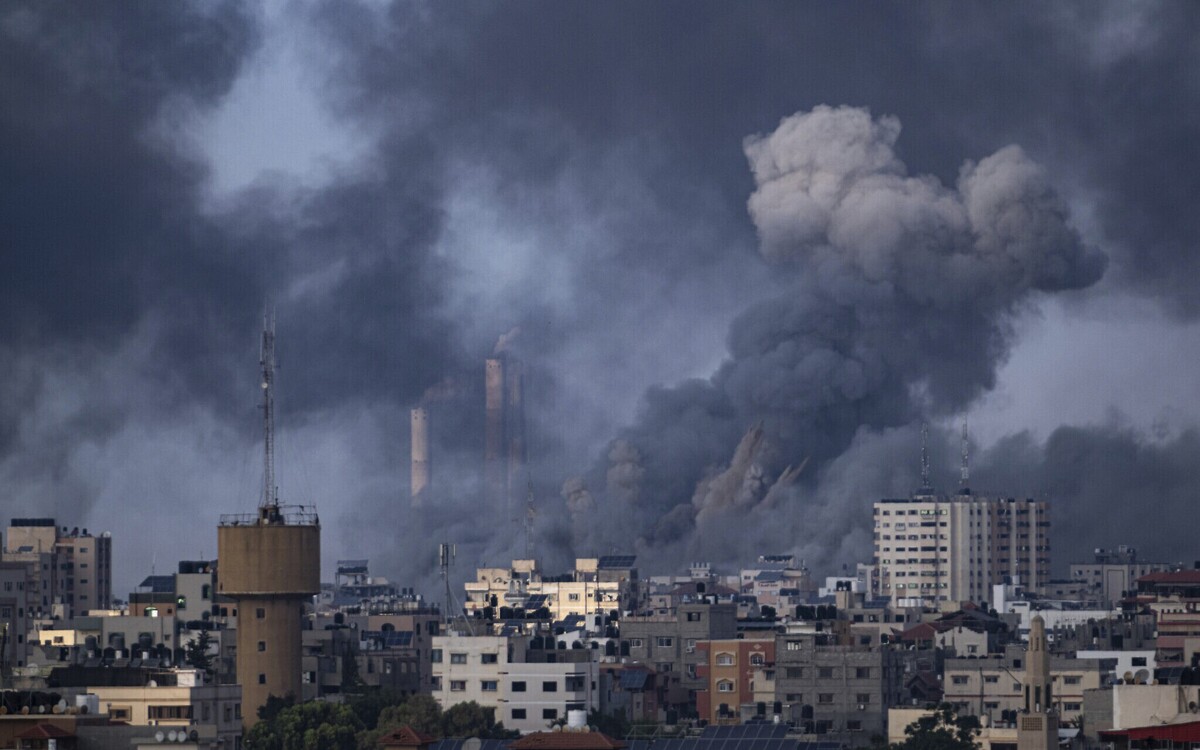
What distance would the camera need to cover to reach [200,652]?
313 feet

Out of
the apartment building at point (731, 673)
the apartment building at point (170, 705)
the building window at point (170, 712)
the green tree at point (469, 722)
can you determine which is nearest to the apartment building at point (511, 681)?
the green tree at point (469, 722)

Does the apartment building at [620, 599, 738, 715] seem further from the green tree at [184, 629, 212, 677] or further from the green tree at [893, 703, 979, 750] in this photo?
the green tree at [893, 703, 979, 750]

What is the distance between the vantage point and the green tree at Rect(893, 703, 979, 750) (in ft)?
251

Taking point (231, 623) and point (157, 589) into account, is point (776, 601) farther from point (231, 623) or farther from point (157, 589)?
point (231, 623)

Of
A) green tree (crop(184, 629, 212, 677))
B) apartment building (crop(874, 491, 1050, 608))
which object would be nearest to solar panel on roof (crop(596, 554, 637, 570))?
apartment building (crop(874, 491, 1050, 608))

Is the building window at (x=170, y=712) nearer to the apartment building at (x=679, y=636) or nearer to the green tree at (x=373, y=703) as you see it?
the green tree at (x=373, y=703)

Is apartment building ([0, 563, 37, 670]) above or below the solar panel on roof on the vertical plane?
below

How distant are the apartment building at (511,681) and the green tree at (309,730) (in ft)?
23.8

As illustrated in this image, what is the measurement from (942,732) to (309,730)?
15.2 m

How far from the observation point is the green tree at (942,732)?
251 ft

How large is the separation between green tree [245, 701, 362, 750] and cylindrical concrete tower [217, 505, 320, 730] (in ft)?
23.6

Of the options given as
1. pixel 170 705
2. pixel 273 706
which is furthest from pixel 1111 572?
pixel 170 705

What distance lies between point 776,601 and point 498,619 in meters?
33.5

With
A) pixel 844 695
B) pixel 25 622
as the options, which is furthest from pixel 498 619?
pixel 844 695
